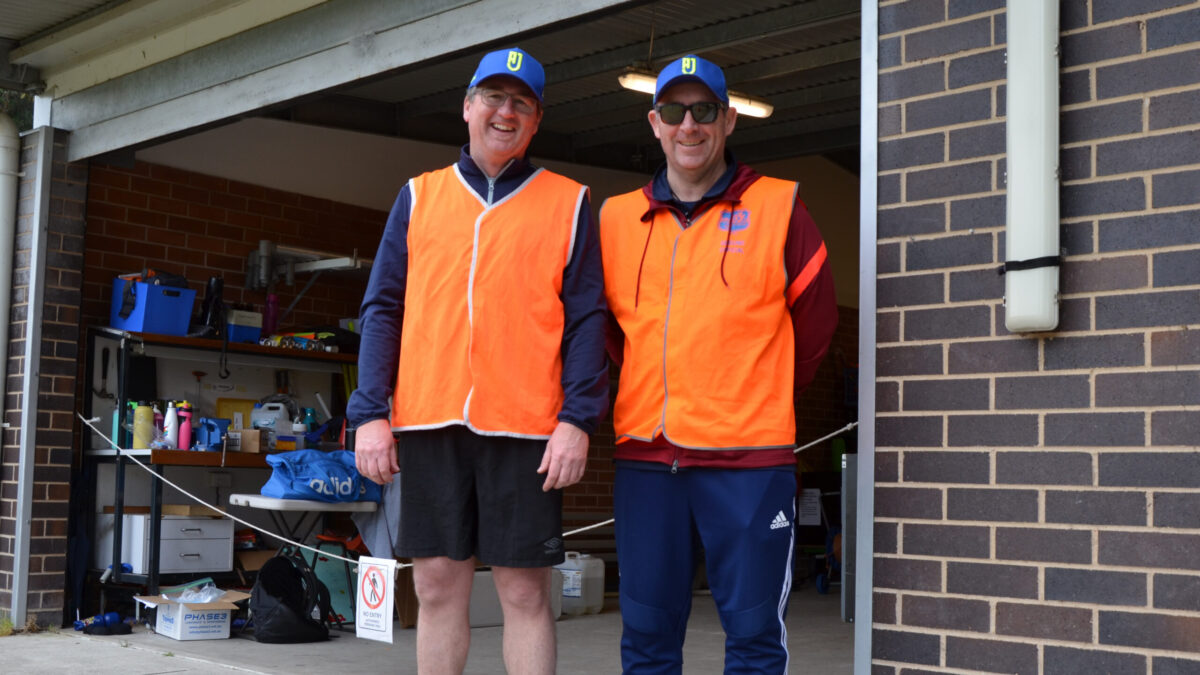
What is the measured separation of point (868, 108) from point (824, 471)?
954 cm

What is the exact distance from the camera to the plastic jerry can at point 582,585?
8.00 m

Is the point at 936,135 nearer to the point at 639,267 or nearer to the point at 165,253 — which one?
the point at 639,267

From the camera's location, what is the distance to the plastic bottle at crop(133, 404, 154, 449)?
22.5ft

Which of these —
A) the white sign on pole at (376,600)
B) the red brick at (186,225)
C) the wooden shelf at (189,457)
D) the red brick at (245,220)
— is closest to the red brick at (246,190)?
the red brick at (245,220)

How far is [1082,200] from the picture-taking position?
2.88 metres

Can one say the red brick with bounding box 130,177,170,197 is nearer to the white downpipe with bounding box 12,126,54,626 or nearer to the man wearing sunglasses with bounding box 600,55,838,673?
the white downpipe with bounding box 12,126,54,626

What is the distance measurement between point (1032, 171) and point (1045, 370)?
0.47 m

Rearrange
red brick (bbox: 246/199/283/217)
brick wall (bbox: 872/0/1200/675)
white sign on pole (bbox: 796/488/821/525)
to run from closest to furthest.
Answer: brick wall (bbox: 872/0/1200/675), red brick (bbox: 246/199/283/217), white sign on pole (bbox: 796/488/821/525)

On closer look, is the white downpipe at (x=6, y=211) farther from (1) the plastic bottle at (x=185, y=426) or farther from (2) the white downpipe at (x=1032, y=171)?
(2) the white downpipe at (x=1032, y=171)

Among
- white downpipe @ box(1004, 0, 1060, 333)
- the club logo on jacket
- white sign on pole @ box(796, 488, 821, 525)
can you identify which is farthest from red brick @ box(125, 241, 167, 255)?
white sign on pole @ box(796, 488, 821, 525)

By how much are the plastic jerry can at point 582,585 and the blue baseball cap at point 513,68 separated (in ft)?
16.7

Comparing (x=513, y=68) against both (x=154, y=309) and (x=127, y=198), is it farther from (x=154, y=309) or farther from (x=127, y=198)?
(x=127, y=198)

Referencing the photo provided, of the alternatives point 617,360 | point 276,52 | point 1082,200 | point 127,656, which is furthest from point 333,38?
point 1082,200

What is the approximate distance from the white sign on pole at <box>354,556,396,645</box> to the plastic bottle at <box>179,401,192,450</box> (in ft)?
9.91
